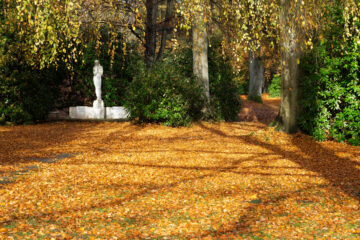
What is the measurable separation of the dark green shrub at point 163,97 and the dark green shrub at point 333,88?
4.02 m

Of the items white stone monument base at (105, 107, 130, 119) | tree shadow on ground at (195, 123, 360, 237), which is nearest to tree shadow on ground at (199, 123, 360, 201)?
tree shadow on ground at (195, 123, 360, 237)

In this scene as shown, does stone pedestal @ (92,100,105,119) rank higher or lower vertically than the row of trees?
lower

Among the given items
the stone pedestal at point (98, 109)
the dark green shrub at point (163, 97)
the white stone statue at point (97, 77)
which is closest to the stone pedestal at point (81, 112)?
the stone pedestal at point (98, 109)

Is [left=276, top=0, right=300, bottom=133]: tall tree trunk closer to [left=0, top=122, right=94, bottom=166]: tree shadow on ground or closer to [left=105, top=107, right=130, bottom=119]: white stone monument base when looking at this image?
[left=0, top=122, right=94, bottom=166]: tree shadow on ground

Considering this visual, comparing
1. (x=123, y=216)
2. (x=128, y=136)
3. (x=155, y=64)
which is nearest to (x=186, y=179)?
(x=123, y=216)

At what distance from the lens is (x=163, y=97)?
11.9 meters

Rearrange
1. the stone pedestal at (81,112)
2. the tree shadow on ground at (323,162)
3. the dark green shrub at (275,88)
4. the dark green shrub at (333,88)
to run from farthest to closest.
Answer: the dark green shrub at (275,88)
the stone pedestal at (81,112)
the dark green shrub at (333,88)
the tree shadow on ground at (323,162)

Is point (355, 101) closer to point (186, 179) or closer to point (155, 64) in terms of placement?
point (186, 179)

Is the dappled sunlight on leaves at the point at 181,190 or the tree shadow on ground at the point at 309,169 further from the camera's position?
the tree shadow on ground at the point at 309,169

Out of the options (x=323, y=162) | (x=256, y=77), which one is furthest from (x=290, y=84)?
(x=256, y=77)

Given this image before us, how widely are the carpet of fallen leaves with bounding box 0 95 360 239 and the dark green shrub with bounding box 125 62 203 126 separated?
2.78 meters

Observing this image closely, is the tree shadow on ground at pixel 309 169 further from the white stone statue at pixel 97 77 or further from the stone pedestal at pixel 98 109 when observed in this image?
the white stone statue at pixel 97 77

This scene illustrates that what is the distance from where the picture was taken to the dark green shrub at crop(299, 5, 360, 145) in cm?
823

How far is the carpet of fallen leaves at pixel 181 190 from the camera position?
371 centimetres
